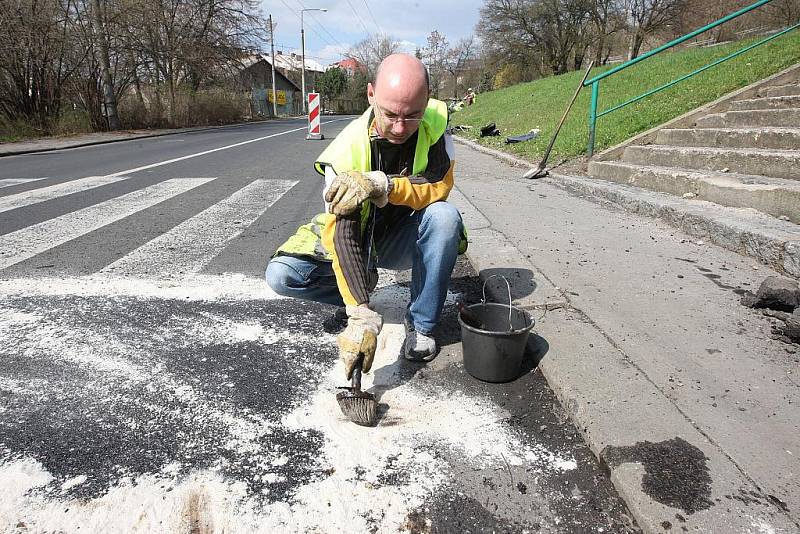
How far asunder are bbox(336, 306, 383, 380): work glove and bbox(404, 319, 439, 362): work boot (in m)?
0.47

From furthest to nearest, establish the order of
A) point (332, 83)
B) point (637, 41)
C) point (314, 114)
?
point (332, 83), point (637, 41), point (314, 114)

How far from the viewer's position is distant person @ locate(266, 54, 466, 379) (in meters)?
2.03

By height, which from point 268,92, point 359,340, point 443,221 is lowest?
point 359,340

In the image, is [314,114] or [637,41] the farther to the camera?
[637,41]

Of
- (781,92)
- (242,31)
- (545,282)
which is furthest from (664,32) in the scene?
(545,282)

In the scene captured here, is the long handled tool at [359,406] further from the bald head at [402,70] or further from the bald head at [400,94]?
the bald head at [402,70]

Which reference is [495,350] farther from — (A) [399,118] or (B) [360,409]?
(A) [399,118]

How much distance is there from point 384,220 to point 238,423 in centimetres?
113

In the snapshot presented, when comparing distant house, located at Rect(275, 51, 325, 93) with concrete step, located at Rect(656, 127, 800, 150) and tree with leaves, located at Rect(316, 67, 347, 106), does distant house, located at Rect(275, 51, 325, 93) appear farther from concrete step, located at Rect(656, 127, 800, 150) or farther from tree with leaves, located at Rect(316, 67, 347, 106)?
concrete step, located at Rect(656, 127, 800, 150)

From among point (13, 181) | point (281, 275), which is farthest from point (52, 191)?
point (281, 275)

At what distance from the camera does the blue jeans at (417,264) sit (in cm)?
231

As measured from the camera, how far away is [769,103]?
222 inches

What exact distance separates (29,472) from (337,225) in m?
1.35

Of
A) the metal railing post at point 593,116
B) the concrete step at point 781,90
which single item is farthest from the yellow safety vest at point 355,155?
the concrete step at point 781,90
